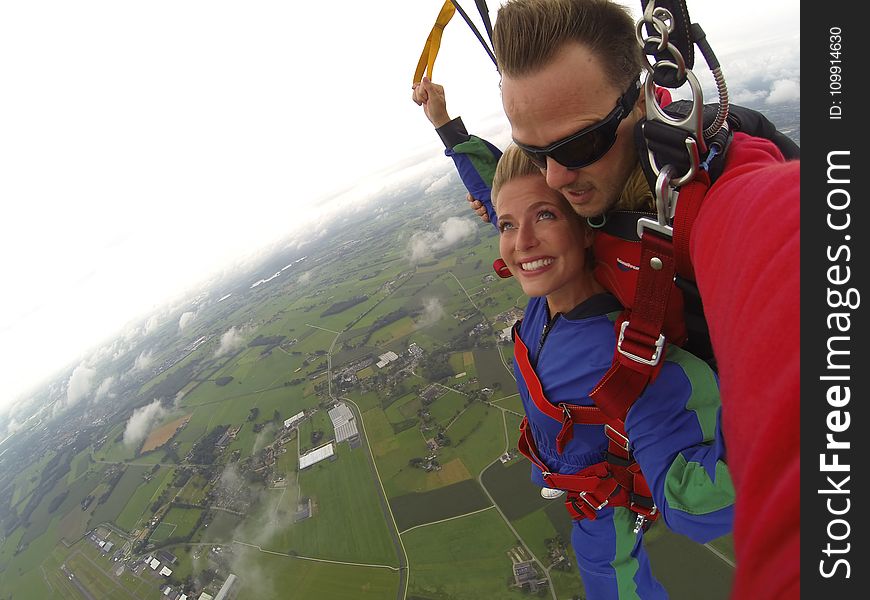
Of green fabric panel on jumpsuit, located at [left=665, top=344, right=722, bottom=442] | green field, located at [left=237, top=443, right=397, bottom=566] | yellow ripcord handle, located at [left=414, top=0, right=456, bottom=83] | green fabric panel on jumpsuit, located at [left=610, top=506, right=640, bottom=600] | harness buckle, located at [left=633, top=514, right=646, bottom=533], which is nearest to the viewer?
green fabric panel on jumpsuit, located at [left=665, top=344, right=722, bottom=442]

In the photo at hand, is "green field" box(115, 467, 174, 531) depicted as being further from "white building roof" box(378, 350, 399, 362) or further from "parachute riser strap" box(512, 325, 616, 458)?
"parachute riser strap" box(512, 325, 616, 458)

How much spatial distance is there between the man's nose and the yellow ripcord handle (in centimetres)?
179

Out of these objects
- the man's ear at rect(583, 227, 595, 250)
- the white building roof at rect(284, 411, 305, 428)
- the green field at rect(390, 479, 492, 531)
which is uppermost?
the man's ear at rect(583, 227, 595, 250)

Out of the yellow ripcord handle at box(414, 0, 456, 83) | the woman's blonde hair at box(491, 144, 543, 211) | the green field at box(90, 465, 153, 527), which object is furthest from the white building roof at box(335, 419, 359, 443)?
the woman's blonde hair at box(491, 144, 543, 211)

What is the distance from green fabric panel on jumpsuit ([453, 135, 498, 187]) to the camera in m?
3.48

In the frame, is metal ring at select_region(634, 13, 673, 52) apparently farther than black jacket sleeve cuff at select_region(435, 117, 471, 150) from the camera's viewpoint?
No

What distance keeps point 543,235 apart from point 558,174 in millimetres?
510

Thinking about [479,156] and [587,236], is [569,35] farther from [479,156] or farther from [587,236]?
[479,156]

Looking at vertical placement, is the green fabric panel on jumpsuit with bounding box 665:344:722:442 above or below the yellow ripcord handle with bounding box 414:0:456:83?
below

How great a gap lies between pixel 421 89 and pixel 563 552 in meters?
21.4

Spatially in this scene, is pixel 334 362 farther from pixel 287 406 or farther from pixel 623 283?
pixel 623 283

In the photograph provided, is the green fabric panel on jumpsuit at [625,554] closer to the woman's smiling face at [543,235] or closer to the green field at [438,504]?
the woman's smiling face at [543,235]

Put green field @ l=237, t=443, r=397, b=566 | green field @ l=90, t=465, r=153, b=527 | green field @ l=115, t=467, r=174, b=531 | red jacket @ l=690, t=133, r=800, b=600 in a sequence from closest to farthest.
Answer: red jacket @ l=690, t=133, r=800, b=600 < green field @ l=237, t=443, r=397, b=566 < green field @ l=115, t=467, r=174, b=531 < green field @ l=90, t=465, r=153, b=527

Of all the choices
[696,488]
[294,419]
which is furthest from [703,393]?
[294,419]
